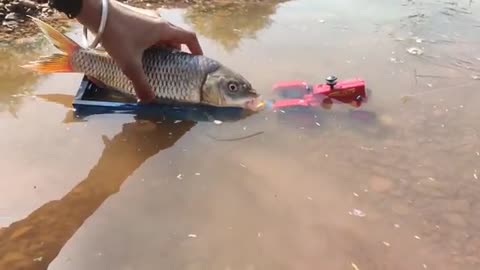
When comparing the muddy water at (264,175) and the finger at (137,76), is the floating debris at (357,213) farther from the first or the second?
the finger at (137,76)

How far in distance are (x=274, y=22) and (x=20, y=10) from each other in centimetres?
171

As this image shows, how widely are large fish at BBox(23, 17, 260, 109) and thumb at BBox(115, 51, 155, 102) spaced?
0.23 ft

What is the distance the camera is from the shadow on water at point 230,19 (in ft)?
12.2

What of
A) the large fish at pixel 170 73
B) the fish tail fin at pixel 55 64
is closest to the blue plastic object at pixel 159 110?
the large fish at pixel 170 73

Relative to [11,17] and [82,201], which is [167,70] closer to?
[82,201]

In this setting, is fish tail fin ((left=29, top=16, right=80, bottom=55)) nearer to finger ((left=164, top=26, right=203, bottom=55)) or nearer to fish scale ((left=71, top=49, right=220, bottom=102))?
fish scale ((left=71, top=49, right=220, bottom=102))

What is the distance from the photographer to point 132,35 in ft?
8.49

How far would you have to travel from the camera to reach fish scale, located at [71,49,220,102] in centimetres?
276

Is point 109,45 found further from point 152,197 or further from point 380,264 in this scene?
point 380,264

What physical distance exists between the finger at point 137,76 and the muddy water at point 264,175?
18 centimetres

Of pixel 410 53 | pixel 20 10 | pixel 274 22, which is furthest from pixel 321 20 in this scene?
pixel 20 10

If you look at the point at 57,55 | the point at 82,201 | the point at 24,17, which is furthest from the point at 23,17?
the point at 82,201

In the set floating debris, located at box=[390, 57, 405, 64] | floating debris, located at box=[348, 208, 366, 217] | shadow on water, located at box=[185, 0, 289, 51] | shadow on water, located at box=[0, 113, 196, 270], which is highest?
shadow on water, located at box=[185, 0, 289, 51]

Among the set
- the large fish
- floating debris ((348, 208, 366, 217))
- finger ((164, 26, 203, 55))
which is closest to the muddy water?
floating debris ((348, 208, 366, 217))
